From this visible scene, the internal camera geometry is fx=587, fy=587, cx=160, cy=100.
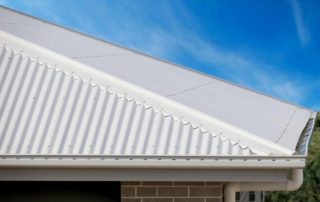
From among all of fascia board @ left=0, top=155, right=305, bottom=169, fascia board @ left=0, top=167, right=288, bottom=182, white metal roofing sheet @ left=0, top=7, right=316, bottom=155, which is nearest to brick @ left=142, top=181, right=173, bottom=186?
fascia board @ left=0, top=167, right=288, bottom=182

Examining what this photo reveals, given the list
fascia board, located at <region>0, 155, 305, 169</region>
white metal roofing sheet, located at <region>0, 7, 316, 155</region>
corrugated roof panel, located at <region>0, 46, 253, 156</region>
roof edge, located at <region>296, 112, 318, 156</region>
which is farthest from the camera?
white metal roofing sheet, located at <region>0, 7, 316, 155</region>

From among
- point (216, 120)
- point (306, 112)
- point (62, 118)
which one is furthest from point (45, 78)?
point (306, 112)

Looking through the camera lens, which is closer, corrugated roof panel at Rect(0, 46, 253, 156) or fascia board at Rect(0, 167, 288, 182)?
fascia board at Rect(0, 167, 288, 182)

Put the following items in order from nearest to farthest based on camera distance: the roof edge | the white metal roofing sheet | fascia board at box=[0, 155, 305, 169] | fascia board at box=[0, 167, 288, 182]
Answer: fascia board at box=[0, 155, 305, 169] < fascia board at box=[0, 167, 288, 182] < the roof edge < the white metal roofing sheet

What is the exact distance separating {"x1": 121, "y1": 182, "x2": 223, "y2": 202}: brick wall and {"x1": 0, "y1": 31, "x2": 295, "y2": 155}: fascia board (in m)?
0.60

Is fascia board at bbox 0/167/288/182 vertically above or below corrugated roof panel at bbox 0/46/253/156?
below

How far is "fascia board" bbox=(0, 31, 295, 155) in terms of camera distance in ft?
20.3

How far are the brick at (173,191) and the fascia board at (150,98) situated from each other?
29.3 inches

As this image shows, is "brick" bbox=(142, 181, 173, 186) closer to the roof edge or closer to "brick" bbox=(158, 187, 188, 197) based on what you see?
"brick" bbox=(158, 187, 188, 197)

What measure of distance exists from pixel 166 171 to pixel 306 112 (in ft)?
22.5

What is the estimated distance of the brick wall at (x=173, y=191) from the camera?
20.3 feet

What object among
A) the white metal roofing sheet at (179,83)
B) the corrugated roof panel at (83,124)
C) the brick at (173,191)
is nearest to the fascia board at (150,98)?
the corrugated roof panel at (83,124)

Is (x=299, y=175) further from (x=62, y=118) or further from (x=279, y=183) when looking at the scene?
(x=62, y=118)

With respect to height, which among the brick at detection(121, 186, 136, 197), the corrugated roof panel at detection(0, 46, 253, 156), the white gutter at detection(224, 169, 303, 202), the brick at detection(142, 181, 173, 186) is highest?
the corrugated roof panel at detection(0, 46, 253, 156)
